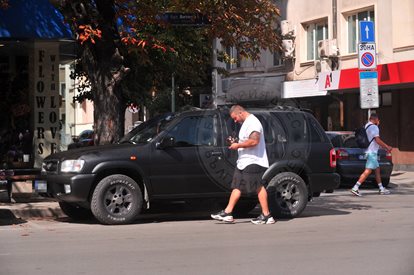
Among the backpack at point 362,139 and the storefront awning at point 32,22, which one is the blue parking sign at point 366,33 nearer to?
the backpack at point 362,139

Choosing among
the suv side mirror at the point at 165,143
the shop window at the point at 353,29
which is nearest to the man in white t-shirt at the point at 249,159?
the suv side mirror at the point at 165,143

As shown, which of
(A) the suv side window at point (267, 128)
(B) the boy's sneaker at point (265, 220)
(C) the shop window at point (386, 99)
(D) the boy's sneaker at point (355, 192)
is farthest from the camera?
(C) the shop window at point (386, 99)

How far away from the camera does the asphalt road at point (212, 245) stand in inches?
271

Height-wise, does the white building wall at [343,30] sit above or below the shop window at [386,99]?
above

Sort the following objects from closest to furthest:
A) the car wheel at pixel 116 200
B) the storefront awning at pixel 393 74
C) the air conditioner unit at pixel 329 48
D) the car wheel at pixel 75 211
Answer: the car wheel at pixel 116 200 < the car wheel at pixel 75 211 < the storefront awning at pixel 393 74 < the air conditioner unit at pixel 329 48

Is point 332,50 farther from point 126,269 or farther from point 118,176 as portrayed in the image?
point 126,269

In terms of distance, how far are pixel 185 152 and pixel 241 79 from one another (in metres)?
20.4

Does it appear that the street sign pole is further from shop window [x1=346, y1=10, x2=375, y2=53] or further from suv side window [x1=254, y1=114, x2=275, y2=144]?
suv side window [x1=254, y1=114, x2=275, y2=144]

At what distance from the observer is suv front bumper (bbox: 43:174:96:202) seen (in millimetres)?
9797

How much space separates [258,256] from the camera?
7484 millimetres

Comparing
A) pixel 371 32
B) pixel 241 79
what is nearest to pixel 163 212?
pixel 371 32

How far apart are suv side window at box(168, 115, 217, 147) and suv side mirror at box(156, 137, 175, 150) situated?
19 cm

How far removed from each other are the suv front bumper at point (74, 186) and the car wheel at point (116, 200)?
164 millimetres

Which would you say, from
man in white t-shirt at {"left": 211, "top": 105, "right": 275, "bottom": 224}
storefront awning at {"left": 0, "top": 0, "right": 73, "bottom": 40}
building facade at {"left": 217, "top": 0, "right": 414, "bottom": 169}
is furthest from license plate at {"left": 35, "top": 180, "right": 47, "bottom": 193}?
building facade at {"left": 217, "top": 0, "right": 414, "bottom": 169}
